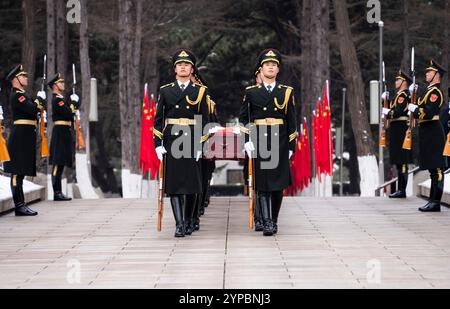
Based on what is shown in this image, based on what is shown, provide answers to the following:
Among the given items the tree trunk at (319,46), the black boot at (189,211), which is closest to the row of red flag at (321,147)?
the tree trunk at (319,46)

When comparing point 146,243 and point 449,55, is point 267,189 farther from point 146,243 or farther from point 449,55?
point 449,55

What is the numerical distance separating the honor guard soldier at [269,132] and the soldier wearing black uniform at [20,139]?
4377 millimetres

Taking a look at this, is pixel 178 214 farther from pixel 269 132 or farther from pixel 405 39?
pixel 405 39

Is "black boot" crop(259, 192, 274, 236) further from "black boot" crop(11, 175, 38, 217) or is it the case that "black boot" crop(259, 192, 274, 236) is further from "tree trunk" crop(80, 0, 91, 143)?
"tree trunk" crop(80, 0, 91, 143)

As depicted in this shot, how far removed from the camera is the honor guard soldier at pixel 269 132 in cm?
1524

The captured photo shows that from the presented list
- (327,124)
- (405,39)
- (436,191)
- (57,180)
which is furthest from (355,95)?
(436,191)

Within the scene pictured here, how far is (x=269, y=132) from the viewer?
50.3 ft

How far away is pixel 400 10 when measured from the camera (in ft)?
163

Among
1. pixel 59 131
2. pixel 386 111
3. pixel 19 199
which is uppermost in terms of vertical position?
pixel 386 111

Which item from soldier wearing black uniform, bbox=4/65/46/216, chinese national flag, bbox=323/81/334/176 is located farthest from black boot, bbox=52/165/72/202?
chinese national flag, bbox=323/81/334/176

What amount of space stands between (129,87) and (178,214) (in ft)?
80.5

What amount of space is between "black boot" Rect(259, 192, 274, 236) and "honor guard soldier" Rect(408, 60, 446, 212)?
3.95 meters

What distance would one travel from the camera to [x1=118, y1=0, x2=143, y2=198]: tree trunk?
3819 centimetres
